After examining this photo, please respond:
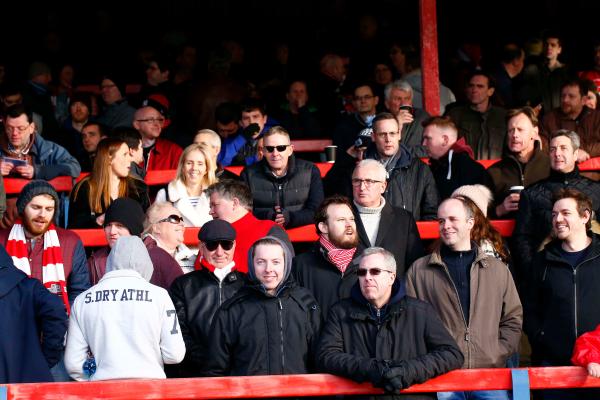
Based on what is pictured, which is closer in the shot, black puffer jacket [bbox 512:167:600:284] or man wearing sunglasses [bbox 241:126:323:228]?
black puffer jacket [bbox 512:167:600:284]

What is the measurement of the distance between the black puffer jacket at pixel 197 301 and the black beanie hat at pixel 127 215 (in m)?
0.85

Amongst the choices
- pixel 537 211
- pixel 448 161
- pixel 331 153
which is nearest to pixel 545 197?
pixel 537 211

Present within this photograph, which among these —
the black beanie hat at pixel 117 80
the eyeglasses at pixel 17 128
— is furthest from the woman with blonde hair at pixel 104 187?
the black beanie hat at pixel 117 80

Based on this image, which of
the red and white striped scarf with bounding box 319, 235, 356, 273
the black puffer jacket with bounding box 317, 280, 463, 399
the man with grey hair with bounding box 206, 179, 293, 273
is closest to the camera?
the black puffer jacket with bounding box 317, 280, 463, 399

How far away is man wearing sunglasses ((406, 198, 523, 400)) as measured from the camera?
33.4 feet

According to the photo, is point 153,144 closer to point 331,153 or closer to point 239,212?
point 331,153

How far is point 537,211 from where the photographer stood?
11727 mm

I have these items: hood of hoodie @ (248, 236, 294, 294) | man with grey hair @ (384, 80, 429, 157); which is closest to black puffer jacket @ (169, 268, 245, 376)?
hood of hoodie @ (248, 236, 294, 294)

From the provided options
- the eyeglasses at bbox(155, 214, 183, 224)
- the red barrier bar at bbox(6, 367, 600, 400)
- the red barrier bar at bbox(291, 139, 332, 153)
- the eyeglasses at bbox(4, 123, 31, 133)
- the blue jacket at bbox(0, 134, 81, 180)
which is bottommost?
the red barrier bar at bbox(6, 367, 600, 400)

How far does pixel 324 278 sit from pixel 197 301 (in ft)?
2.81

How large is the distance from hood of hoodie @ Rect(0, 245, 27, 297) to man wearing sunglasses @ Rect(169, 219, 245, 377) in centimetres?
103

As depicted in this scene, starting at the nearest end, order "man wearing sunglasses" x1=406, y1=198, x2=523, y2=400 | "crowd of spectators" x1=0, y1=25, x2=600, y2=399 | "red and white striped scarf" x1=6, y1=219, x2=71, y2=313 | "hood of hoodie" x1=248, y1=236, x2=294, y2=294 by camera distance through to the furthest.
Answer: "crowd of spectators" x1=0, y1=25, x2=600, y2=399 < "hood of hoodie" x1=248, y1=236, x2=294, y2=294 < "man wearing sunglasses" x1=406, y1=198, x2=523, y2=400 < "red and white striped scarf" x1=6, y1=219, x2=71, y2=313

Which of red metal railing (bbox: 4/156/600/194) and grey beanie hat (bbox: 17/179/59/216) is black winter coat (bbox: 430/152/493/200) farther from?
grey beanie hat (bbox: 17/179/59/216)

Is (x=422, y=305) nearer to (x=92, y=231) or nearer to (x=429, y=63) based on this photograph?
(x=92, y=231)
